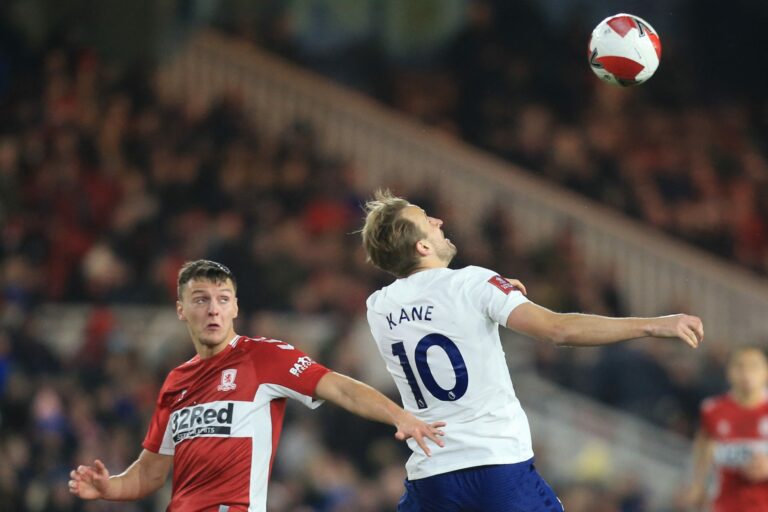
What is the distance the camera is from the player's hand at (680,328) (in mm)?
4527

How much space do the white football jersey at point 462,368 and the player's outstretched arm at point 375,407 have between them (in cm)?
14

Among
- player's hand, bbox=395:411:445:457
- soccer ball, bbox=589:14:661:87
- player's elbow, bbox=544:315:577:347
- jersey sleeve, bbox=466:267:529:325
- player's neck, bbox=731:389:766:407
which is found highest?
soccer ball, bbox=589:14:661:87

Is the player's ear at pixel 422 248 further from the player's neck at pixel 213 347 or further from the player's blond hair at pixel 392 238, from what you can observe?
the player's neck at pixel 213 347

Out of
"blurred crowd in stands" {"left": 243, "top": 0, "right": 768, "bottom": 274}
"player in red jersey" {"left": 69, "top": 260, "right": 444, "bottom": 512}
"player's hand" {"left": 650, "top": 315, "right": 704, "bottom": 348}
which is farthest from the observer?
"blurred crowd in stands" {"left": 243, "top": 0, "right": 768, "bottom": 274}

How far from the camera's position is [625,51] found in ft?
21.8

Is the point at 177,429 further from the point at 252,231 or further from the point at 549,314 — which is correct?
the point at 252,231

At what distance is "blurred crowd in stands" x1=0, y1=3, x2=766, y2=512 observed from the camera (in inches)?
452

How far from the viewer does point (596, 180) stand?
617 inches

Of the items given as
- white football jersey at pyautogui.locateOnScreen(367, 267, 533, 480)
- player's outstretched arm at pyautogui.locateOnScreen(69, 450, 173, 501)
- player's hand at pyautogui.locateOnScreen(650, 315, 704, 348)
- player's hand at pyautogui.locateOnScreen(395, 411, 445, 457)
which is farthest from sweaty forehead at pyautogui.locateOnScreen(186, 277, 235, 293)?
player's hand at pyautogui.locateOnScreen(650, 315, 704, 348)

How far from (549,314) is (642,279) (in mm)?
10646

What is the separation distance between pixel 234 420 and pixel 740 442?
4.17 m

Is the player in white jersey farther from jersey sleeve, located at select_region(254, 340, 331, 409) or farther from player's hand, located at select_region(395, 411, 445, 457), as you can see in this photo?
jersey sleeve, located at select_region(254, 340, 331, 409)

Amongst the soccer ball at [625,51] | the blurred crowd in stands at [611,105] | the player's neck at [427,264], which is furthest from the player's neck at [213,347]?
the blurred crowd in stands at [611,105]

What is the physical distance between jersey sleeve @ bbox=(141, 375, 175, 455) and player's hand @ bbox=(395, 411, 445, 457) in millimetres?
1317
